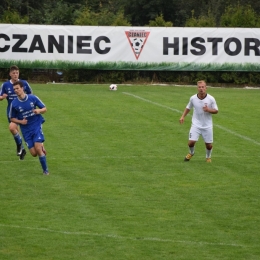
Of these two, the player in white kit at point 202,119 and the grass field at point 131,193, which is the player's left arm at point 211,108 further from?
the grass field at point 131,193

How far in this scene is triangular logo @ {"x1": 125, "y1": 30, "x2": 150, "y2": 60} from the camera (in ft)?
128

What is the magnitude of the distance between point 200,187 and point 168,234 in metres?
3.66

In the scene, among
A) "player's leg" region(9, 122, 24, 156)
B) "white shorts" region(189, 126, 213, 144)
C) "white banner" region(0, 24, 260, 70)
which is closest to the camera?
"white shorts" region(189, 126, 213, 144)

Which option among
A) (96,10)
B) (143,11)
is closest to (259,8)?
(143,11)

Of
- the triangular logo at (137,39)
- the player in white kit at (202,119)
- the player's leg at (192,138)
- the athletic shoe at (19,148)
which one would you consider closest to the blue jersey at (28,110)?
the athletic shoe at (19,148)

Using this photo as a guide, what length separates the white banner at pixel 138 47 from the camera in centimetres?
3903

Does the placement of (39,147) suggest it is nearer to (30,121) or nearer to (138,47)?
(30,121)

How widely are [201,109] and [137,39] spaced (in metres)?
22.3

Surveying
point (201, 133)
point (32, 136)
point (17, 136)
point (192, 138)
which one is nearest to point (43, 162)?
point (32, 136)

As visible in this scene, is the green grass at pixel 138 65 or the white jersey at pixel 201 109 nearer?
the white jersey at pixel 201 109

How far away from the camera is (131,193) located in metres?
13.9

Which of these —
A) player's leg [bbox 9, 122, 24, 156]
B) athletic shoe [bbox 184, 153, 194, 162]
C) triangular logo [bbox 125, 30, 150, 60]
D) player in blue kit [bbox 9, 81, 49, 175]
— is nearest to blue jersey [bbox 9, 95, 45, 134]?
player in blue kit [bbox 9, 81, 49, 175]

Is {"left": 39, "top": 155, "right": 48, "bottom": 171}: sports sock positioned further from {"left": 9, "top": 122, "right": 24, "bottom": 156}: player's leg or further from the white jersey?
the white jersey

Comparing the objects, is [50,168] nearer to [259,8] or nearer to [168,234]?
[168,234]
